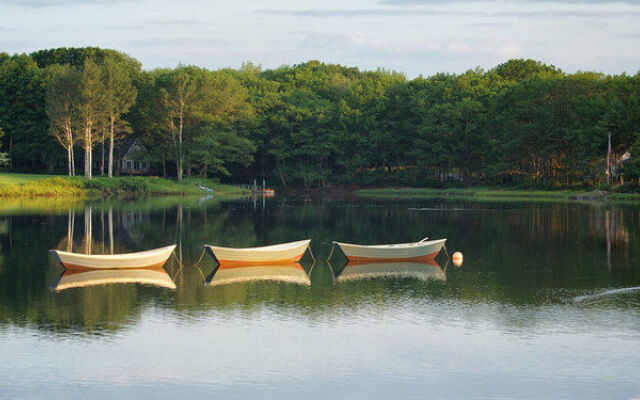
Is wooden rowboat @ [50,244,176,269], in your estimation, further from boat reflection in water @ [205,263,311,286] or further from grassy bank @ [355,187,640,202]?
grassy bank @ [355,187,640,202]

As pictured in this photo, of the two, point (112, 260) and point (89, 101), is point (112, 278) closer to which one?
point (112, 260)

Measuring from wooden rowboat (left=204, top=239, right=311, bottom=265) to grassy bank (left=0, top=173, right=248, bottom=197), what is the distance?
5822cm

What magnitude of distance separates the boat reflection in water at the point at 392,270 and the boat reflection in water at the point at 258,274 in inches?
59.6

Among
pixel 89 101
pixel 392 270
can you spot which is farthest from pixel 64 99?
pixel 392 270

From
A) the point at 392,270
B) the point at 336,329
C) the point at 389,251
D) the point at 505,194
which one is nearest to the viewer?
the point at 336,329

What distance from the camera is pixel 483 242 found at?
36812 mm

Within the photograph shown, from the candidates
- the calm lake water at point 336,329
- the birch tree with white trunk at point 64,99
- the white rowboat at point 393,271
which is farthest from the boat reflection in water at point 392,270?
the birch tree with white trunk at point 64,99

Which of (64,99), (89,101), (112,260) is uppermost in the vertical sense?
(64,99)

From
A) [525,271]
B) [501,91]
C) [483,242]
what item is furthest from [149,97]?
[525,271]

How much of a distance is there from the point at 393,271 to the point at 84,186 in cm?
6709

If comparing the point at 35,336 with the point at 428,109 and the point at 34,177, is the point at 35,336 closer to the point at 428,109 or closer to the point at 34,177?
the point at 34,177

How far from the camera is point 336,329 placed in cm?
1738

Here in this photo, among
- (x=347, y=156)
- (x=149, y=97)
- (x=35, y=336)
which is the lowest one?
(x=35, y=336)

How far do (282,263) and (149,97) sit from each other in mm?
82750
